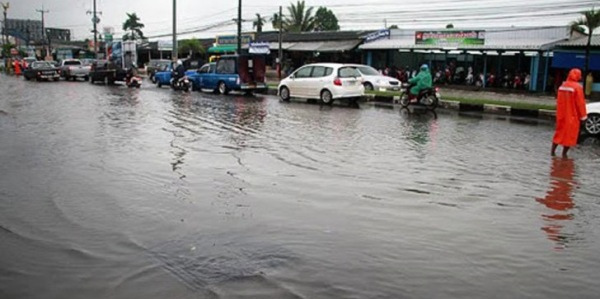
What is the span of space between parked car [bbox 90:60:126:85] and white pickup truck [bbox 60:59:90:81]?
16.0 feet

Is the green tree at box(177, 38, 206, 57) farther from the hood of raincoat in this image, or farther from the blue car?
the hood of raincoat

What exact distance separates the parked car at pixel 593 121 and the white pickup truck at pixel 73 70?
3663cm

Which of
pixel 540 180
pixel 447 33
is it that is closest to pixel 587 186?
pixel 540 180

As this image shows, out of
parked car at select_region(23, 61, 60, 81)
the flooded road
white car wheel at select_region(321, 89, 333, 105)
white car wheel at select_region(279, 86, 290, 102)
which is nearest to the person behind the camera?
the flooded road

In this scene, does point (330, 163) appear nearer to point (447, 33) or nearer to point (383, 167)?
point (383, 167)

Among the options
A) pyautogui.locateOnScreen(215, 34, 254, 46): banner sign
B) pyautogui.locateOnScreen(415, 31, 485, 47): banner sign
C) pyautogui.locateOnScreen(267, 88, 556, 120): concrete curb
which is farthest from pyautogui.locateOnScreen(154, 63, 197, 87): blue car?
pyautogui.locateOnScreen(215, 34, 254, 46): banner sign

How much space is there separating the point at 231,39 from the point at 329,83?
1297 inches

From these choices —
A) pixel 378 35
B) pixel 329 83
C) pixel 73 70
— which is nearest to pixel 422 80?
pixel 329 83

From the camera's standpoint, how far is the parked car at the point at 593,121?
44.7 feet

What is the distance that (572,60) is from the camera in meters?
29.4

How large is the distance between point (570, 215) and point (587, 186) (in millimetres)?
1831

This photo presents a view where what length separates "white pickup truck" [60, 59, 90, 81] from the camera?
42.2 meters

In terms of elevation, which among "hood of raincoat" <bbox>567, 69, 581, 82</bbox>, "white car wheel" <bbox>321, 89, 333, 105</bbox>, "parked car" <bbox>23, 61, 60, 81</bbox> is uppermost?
"hood of raincoat" <bbox>567, 69, 581, 82</bbox>

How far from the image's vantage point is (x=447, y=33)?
35.1 m
